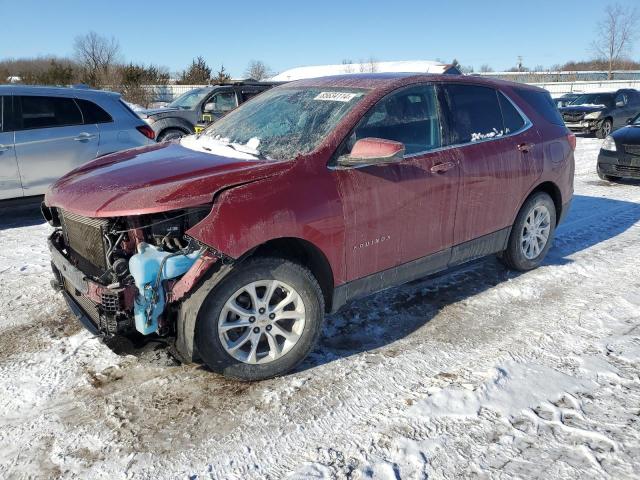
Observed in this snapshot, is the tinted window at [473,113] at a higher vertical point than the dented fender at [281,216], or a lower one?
higher

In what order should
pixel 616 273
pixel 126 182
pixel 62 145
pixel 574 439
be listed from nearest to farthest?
pixel 574 439, pixel 126 182, pixel 616 273, pixel 62 145

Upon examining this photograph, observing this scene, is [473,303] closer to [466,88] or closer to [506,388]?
[506,388]

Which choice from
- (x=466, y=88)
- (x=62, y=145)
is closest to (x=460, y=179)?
(x=466, y=88)

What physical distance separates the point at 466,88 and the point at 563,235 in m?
2.76

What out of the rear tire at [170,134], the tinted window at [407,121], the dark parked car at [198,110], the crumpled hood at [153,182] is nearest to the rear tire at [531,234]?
the tinted window at [407,121]

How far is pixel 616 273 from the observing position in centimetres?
497

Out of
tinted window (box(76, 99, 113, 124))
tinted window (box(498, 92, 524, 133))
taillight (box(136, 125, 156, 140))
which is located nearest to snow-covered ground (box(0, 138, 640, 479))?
tinted window (box(498, 92, 524, 133))

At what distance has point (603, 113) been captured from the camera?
1748cm

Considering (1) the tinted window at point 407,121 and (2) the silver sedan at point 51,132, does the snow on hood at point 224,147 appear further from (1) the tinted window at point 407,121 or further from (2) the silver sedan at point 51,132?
(2) the silver sedan at point 51,132

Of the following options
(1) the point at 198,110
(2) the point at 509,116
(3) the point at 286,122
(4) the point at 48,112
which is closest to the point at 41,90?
(4) the point at 48,112

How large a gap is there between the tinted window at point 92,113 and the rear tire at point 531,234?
17.8 feet

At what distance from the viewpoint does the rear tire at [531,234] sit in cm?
482

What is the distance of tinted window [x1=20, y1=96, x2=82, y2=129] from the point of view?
6645 millimetres

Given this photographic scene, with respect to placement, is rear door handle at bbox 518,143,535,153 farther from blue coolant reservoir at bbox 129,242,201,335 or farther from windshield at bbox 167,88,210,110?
windshield at bbox 167,88,210,110
